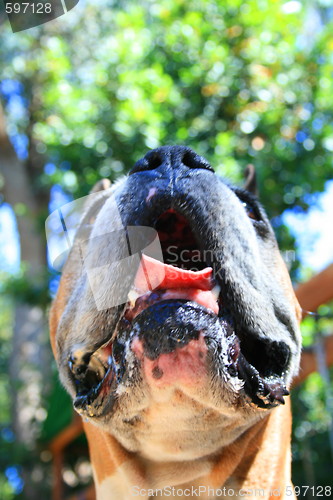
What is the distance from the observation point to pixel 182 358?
59.8 inches

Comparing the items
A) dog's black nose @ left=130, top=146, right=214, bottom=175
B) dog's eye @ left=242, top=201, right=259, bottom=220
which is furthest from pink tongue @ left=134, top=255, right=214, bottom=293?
dog's eye @ left=242, top=201, right=259, bottom=220

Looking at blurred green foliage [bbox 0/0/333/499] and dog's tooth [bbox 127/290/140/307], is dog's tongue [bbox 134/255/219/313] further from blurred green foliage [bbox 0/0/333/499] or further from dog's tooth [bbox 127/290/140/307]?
blurred green foliage [bbox 0/0/333/499]

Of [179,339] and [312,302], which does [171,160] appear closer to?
[179,339]

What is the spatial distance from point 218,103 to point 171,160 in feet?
10.6

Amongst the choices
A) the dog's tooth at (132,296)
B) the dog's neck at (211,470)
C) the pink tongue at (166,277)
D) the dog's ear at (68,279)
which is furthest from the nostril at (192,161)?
the dog's neck at (211,470)

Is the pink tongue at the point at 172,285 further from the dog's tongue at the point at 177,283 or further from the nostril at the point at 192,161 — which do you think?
the nostril at the point at 192,161

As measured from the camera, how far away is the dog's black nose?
5.78 ft

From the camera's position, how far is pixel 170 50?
497 centimetres

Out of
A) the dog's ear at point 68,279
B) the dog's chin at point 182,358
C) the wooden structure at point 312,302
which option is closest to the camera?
the dog's chin at point 182,358

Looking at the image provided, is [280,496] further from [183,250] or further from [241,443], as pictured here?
[183,250]

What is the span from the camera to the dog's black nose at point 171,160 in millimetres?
1763

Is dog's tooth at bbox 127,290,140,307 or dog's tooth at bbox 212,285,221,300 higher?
dog's tooth at bbox 127,290,140,307

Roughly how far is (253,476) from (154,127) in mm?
3176

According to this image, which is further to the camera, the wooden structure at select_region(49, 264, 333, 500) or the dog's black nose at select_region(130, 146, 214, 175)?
the wooden structure at select_region(49, 264, 333, 500)
